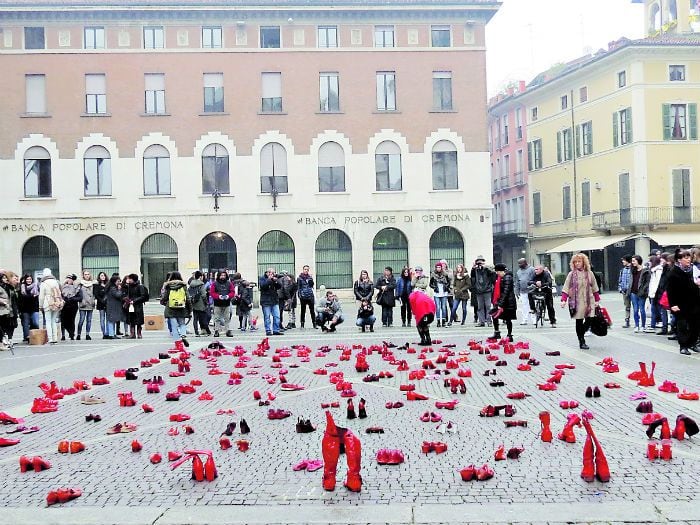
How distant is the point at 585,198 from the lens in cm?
5356

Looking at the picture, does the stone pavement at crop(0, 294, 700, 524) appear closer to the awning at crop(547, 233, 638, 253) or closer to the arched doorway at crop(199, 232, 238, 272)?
the arched doorway at crop(199, 232, 238, 272)

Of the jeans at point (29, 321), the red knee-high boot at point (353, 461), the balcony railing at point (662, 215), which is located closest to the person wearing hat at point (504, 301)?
the red knee-high boot at point (353, 461)

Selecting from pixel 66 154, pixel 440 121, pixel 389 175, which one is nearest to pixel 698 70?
pixel 440 121

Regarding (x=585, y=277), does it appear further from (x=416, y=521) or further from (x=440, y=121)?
(x=440, y=121)

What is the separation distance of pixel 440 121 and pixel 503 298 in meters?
26.5

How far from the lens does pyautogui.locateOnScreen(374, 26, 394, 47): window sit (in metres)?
42.5

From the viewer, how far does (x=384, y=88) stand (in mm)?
42375

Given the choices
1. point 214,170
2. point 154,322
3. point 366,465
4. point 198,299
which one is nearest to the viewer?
point 366,465

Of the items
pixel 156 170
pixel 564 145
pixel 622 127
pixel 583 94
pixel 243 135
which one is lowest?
pixel 156 170

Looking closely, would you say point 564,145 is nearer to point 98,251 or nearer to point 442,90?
point 442,90

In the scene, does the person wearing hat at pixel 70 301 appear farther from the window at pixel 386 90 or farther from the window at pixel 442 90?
the window at pixel 442 90

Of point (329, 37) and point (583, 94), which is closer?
point (329, 37)

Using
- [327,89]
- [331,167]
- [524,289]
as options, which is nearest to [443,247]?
A: [331,167]

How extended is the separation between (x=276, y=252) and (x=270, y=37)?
35.9 ft
